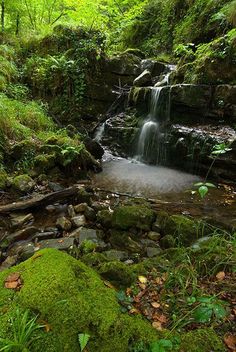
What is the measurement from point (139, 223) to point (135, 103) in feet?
19.9

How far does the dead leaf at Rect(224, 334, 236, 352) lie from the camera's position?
1.95m

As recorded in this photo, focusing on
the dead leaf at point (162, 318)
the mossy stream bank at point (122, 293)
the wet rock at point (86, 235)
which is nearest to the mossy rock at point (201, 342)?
the mossy stream bank at point (122, 293)

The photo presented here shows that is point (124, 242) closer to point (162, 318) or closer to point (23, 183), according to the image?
point (162, 318)

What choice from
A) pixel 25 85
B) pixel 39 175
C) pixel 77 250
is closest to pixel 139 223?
pixel 77 250

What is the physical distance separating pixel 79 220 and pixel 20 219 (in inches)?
37.2

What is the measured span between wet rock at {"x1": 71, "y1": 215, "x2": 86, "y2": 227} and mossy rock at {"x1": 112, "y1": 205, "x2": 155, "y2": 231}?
20.6 inches

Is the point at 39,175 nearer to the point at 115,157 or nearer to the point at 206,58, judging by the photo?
the point at 115,157

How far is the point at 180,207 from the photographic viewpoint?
559 centimetres

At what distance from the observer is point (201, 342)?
1924 mm

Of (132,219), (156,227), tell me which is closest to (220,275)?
(156,227)

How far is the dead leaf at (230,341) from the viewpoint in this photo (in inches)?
76.8

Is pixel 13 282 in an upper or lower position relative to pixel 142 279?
upper

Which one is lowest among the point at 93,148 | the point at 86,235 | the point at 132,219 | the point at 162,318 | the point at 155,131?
the point at 86,235

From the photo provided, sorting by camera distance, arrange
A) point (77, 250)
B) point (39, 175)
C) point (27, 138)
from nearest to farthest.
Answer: point (77, 250), point (39, 175), point (27, 138)
